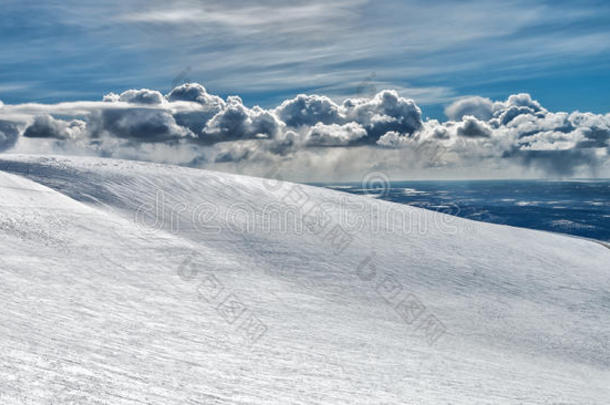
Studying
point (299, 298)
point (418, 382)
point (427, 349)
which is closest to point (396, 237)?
point (299, 298)

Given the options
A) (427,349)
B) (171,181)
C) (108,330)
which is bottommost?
(427,349)

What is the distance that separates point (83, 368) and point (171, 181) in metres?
34.3

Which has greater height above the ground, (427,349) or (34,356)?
(34,356)

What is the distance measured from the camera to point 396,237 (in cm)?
4716

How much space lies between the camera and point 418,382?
61.3 ft

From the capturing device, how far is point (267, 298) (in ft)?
94.8

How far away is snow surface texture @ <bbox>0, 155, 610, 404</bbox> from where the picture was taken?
15453mm

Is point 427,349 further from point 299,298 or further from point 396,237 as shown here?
point 396,237

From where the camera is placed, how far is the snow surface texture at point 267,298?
15.5 m

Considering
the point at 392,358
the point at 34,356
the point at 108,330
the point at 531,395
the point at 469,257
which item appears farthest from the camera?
the point at 469,257

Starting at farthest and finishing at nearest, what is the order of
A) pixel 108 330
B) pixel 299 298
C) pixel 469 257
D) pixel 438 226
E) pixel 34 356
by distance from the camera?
pixel 438 226 < pixel 469 257 < pixel 299 298 < pixel 108 330 < pixel 34 356

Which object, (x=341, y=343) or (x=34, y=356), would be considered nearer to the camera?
(x=34, y=356)

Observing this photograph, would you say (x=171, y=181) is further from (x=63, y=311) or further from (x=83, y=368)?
(x=83, y=368)

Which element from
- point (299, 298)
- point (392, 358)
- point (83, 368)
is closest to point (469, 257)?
point (299, 298)
